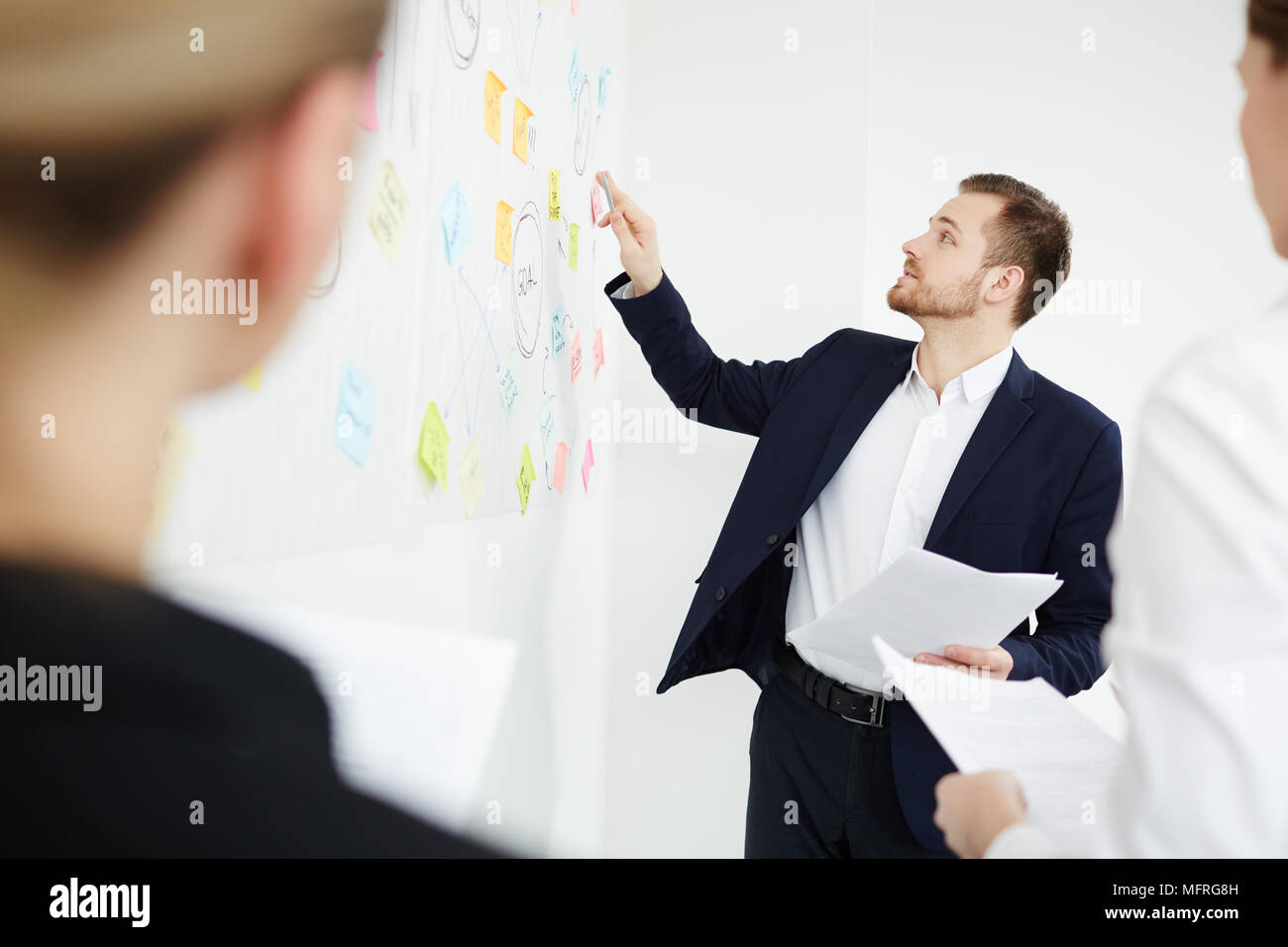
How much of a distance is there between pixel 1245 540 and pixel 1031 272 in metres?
1.54

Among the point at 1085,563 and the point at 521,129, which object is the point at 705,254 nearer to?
the point at 521,129

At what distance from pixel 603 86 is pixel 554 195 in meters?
0.57

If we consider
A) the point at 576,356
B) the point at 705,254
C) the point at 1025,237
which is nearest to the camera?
the point at 576,356

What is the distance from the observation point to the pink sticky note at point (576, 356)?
6.02ft

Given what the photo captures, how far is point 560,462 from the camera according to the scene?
1755 mm

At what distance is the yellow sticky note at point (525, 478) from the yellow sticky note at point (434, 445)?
1.16 feet

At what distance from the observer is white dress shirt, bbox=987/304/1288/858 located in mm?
574

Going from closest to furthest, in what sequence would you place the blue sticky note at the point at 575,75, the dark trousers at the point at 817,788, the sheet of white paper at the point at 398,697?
the sheet of white paper at the point at 398,697, the dark trousers at the point at 817,788, the blue sticky note at the point at 575,75

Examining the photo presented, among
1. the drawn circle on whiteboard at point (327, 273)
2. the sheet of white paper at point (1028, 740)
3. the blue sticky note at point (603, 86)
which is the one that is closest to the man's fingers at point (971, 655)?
the sheet of white paper at point (1028, 740)

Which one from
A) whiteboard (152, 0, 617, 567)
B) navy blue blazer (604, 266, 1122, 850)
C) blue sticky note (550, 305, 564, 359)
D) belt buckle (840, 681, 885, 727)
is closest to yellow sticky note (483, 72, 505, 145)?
whiteboard (152, 0, 617, 567)

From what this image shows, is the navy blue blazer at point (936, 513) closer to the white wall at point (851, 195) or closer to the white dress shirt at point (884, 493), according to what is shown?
the white dress shirt at point (884, 493)

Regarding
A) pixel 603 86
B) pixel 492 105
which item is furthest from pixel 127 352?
pixel 603 86

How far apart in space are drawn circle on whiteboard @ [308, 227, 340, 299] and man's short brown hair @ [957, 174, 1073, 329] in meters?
1.49
